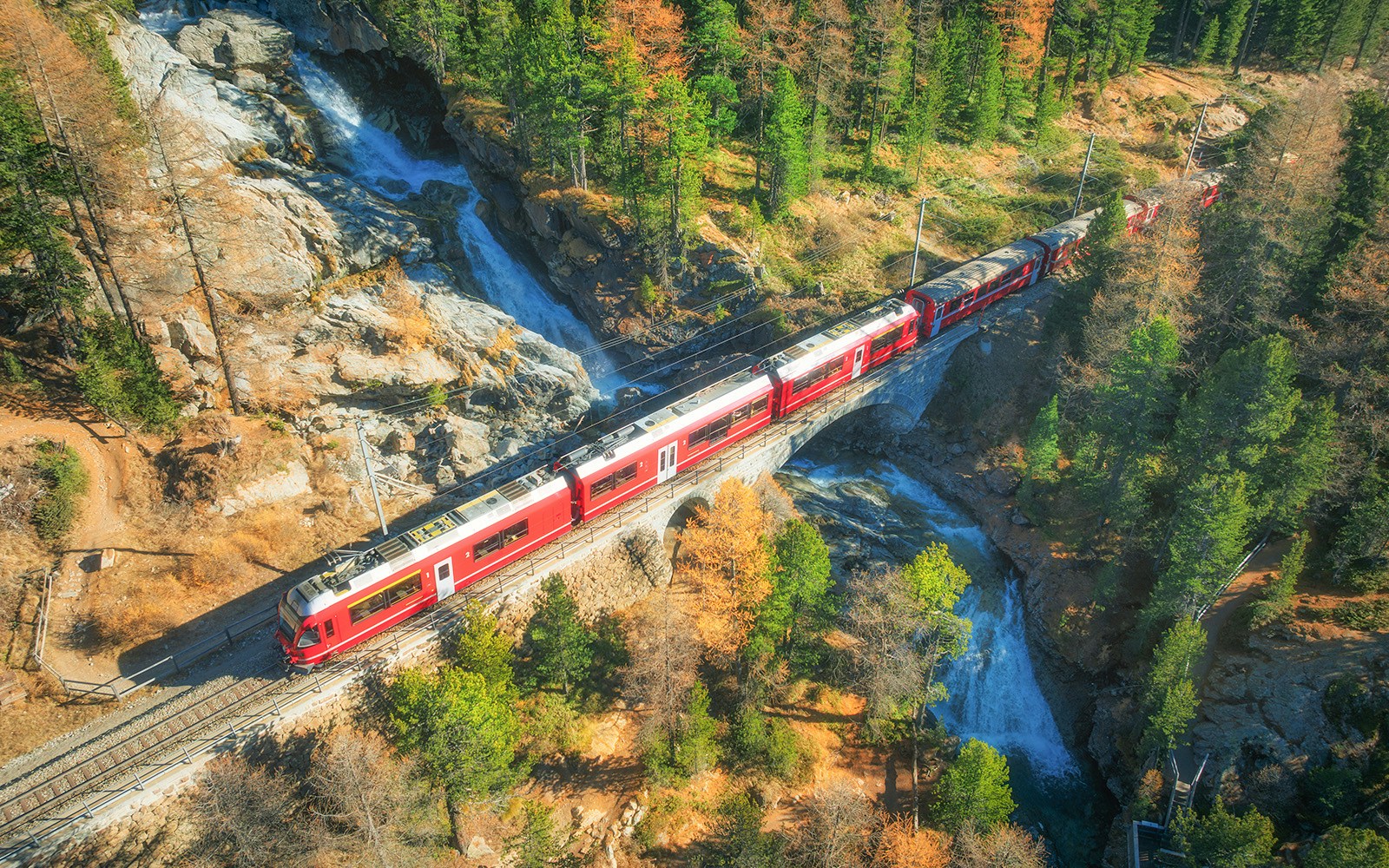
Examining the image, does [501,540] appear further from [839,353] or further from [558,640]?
[839,353]

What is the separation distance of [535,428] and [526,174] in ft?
68.5

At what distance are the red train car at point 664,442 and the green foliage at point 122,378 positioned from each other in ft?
61.9

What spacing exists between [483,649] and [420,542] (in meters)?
4.93

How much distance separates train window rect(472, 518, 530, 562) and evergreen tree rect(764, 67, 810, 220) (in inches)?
1277

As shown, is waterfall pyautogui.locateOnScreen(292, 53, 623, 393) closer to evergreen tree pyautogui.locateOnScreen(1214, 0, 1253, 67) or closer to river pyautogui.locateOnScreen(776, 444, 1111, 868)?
river pyautogui.locateOnScreen(776, 444, 1111, 868)

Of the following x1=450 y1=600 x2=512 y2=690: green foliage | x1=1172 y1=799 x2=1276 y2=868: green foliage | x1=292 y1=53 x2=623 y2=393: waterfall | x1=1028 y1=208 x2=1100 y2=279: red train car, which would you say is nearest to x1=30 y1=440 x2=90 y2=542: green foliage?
x1=450 y1=600 x2=512 y2=690: green foliage

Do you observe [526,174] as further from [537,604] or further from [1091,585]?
[1091,585]

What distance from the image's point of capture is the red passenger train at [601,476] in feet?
92.6

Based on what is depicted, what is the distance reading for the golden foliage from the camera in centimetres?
2795

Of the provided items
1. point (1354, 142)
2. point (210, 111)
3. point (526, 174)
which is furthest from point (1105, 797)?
point (210, 111)

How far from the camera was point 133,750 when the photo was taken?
26.0m

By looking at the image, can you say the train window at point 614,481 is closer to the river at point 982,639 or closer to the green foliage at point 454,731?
the green foliage at point 454,731

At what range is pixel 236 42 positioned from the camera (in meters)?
52.0

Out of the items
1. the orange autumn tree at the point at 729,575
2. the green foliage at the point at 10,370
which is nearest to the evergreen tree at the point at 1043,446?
the orange autumn tree at the point at 729,575
